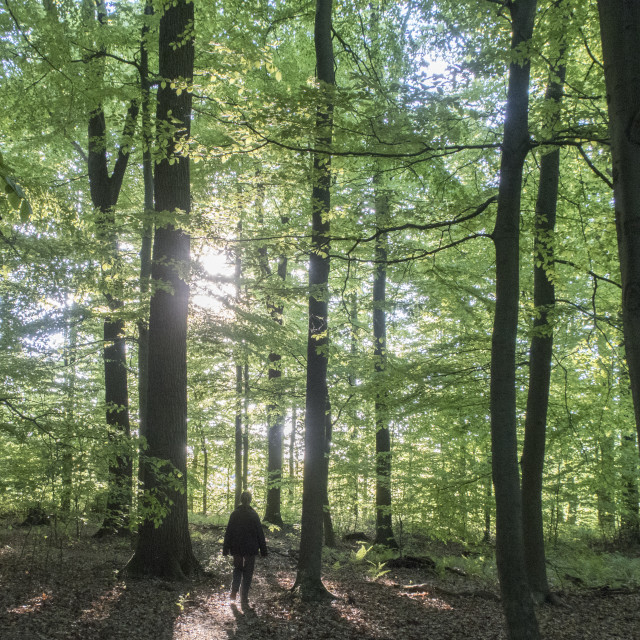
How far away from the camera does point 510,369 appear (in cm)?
486

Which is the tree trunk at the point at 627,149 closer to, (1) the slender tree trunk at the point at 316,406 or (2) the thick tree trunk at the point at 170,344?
(1) the slender tree trunk at the point at 316,406

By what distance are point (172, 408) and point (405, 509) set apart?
17.7ft

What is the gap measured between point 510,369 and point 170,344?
5289 mm

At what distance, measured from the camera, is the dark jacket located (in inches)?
279

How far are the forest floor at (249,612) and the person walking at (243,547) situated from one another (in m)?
0.25

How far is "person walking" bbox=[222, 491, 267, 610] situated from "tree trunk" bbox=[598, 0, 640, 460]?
601 cm

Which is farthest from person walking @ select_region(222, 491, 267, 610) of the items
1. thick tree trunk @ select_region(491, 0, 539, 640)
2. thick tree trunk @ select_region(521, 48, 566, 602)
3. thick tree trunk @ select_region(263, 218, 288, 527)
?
thick tree trunk @ select_region(263, 218, 288, 527)

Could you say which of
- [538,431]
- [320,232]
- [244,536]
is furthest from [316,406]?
[538,431]

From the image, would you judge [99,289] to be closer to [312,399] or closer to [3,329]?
[3,329]

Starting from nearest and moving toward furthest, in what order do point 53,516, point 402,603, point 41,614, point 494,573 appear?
point 41,614 < point 402,603 < point 53,516 < point 494,573

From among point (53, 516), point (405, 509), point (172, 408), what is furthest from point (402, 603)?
point (53, 516)

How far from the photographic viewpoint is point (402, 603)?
24.9 feet

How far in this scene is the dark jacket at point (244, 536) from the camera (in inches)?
279

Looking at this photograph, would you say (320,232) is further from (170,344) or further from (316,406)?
(170,344)
